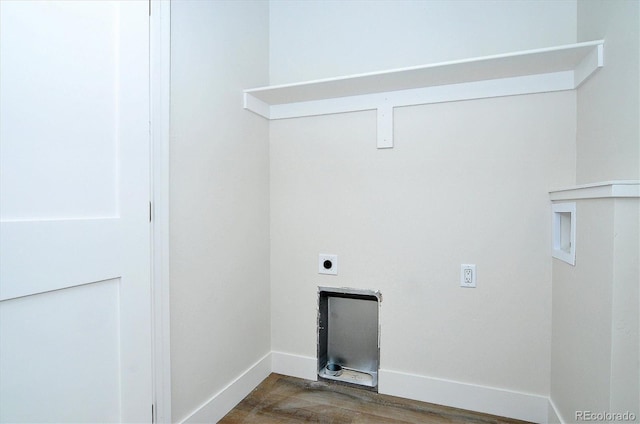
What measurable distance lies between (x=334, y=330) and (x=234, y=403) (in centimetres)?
72

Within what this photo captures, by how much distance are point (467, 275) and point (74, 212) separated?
5.97ft

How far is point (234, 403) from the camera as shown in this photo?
1825 mm

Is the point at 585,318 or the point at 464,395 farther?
the point at 464,395

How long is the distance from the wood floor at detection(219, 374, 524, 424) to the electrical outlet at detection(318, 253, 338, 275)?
71 cm

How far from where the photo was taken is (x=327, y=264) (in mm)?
2090

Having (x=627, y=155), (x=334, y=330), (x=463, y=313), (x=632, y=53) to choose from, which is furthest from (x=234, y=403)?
(x=632, y=53)

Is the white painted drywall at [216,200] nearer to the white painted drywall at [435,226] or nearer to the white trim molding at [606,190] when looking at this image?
the white painted drywall at [435,226]

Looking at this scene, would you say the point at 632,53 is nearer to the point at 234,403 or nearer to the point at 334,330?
the point at 334,330

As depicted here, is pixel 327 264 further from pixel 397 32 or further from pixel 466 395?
pixel 397 32

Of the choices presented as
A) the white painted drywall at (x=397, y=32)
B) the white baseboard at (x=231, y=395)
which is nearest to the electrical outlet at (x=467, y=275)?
the white painted drywall at (x=397, y=32)

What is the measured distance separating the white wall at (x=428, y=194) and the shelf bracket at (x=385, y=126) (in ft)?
0.15

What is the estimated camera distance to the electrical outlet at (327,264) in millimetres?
2070

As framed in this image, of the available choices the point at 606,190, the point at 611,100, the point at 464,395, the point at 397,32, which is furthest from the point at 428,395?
the point at 397,32

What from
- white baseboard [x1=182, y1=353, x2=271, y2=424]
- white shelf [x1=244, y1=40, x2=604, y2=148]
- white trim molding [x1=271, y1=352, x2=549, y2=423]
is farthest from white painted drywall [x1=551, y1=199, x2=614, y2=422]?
white baseboard [x1=182, y1=353, x2=271, y2=424]
